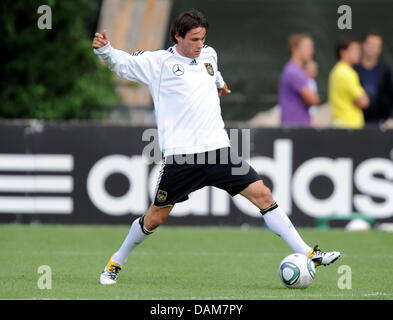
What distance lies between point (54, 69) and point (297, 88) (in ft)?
16.9

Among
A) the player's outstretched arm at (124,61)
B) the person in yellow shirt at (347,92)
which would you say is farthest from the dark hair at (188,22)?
the person in yellow shirt at (347,92)

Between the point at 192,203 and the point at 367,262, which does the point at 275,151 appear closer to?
the point at 192,203

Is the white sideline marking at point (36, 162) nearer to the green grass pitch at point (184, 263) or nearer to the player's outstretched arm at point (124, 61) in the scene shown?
the green grass pitch at point (184, 263)

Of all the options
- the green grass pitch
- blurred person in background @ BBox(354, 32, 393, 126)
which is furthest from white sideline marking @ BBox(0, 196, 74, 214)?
blurred person in background @ BBox(354, 32, 393, 126)

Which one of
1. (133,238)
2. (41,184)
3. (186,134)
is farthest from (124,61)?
(41,184)

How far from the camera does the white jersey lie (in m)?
9.67

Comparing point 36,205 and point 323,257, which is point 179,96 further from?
point 36,205

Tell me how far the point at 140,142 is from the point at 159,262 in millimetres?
4189

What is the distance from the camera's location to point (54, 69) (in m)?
19.1

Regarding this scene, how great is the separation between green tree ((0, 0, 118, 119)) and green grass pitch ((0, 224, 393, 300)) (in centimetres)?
392

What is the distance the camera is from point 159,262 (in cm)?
1167

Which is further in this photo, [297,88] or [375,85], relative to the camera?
[375,85]

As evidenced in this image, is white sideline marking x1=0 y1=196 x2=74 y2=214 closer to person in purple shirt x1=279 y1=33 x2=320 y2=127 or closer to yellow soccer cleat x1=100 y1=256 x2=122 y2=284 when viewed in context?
person in purple shirt x1=279 y1=33 x2=320 y2=127

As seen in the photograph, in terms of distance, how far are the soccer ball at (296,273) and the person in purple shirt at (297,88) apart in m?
6.59
